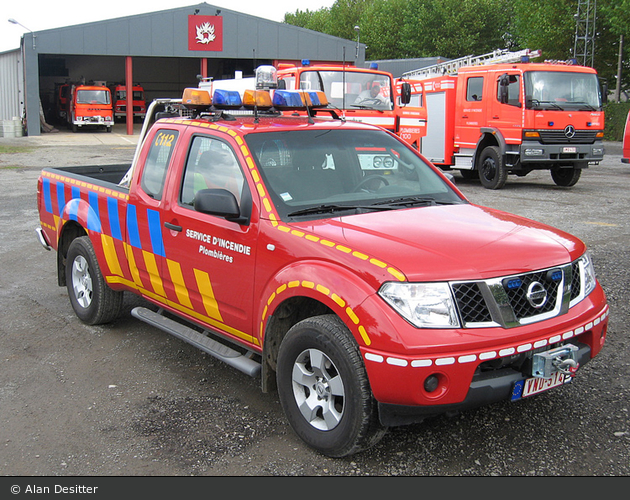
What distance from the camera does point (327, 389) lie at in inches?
135

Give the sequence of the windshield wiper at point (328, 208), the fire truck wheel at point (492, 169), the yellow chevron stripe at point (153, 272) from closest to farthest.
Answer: the windshield wiper at point (328, 208) → the yellow chevron stripe at point (153, 272) → the fire truck wheel at point (492, 169)

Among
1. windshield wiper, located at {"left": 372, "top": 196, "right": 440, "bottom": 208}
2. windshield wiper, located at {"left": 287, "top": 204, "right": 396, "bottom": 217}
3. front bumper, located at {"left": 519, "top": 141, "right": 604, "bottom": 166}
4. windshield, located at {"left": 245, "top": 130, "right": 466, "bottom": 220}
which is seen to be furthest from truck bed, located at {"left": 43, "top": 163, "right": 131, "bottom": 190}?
front bumper, located at {"left": 519, "top": 141, "right": 604, "bottom": 166}

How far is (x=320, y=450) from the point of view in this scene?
346cm

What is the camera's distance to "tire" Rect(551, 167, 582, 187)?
15242mm

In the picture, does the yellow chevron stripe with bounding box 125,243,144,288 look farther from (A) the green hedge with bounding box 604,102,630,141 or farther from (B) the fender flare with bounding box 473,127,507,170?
(A) the green hedge with bounding box 604,102,630,141

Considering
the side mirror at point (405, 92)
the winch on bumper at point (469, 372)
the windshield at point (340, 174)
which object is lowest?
the winch on bumper at point (469, 372)

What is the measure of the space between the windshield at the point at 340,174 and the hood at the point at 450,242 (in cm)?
22

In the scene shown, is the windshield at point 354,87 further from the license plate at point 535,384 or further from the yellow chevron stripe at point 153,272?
the license plate at point 535,384

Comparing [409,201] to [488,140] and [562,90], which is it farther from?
[488,140]

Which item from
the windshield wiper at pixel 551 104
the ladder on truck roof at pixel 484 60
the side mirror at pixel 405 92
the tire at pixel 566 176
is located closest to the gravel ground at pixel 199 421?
the side mirror at pixel 405 92

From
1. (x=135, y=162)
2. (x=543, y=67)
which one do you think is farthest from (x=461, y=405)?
(x=543, y=67)

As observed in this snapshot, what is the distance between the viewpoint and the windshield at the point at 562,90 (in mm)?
13961

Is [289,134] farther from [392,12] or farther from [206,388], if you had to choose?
[392,12]

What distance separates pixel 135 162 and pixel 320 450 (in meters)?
2.90
